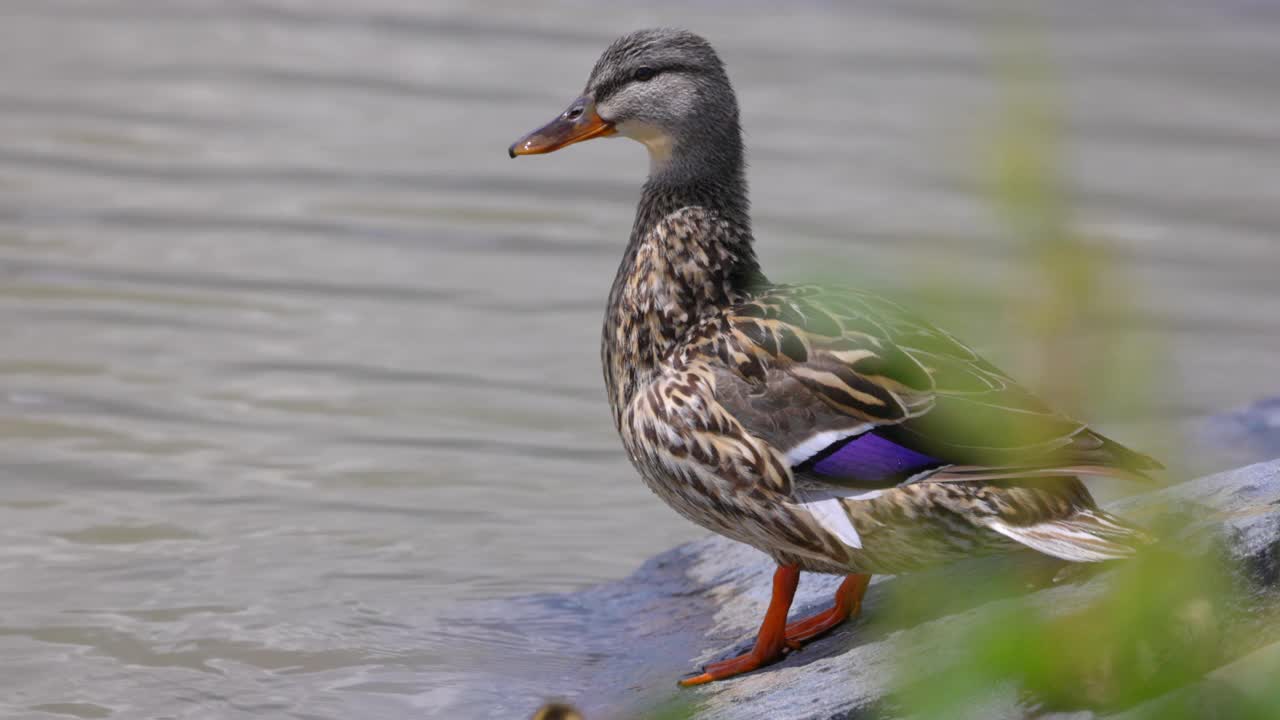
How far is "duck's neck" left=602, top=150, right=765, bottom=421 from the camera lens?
4410 mm

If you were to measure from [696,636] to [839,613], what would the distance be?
0.78 metres

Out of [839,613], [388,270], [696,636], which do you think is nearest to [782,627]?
[839,613]

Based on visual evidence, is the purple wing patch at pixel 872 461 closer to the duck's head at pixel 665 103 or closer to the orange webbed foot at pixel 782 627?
the orange webbed foot at pixel 782 627

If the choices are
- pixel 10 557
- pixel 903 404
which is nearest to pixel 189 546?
pixel 10 557

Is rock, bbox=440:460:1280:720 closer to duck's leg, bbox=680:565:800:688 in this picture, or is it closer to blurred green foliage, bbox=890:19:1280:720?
duck's leg, bbox=680:565:800:688

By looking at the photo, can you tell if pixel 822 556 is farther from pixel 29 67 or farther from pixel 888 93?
pixel 29 67

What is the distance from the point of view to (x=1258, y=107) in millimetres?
12547

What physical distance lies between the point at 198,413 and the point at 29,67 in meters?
6.44

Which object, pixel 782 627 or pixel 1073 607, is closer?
pixel 1073 607

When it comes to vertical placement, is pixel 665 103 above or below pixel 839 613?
above

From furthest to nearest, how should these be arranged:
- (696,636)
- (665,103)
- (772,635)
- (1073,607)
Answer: (696,636) → (665,103) → (772,635) → (1073,607)

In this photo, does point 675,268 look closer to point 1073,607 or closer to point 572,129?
point 572,129

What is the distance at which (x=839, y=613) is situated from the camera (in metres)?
4.36

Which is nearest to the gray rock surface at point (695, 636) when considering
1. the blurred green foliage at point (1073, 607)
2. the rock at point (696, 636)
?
the rock at point (696, 636)
